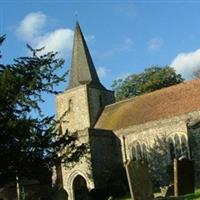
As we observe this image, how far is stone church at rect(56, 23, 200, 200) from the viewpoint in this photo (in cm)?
3388

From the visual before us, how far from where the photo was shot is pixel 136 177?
16.2 meters

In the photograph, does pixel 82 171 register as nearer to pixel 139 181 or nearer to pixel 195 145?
pixel 195 145

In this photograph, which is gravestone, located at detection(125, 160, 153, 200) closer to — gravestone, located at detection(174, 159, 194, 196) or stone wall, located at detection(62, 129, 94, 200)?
gravestone, located at detection(174, 159, 194, 196)

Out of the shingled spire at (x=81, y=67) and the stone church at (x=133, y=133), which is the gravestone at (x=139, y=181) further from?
the shingled spire at (x=81, y=67)

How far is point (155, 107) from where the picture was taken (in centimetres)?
3794

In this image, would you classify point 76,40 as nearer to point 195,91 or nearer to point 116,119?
point 116,119

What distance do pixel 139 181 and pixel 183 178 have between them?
2.77m

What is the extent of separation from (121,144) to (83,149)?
15.2 meters

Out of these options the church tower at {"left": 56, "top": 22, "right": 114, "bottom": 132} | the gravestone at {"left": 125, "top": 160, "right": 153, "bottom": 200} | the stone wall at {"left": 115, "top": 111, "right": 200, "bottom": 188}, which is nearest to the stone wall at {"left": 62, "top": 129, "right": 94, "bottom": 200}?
the stone wall at {"left": 115, "top": 111, "right": 200, "bottom": 188}

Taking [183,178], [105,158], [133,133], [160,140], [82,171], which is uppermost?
[133,133]

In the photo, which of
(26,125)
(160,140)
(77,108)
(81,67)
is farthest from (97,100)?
(26,125)

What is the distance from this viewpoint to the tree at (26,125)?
1934cm

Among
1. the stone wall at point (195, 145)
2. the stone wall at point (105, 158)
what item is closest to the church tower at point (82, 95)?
the stone wall at point (105, 158)

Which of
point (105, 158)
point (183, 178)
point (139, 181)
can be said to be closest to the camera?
point (139, 181)
